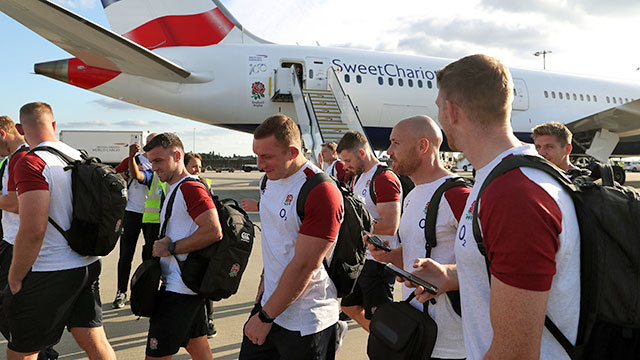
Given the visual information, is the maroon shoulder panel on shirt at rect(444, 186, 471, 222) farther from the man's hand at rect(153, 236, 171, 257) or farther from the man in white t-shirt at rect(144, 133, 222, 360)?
the man's hand at rect(153, 236, 171, 257)

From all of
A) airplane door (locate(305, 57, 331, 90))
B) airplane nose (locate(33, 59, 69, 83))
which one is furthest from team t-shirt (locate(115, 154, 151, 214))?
airplane door (locate(305, 57, 331, 90))

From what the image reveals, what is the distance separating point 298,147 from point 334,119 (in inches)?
459

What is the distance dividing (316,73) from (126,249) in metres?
10.9

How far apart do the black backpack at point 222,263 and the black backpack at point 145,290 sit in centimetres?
19

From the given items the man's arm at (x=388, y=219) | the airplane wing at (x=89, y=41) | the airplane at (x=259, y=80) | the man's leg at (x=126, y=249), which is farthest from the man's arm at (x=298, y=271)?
the airplane at (x=259, y=80)

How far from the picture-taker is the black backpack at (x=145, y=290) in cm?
283

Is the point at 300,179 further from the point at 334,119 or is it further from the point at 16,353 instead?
the point at 334,119

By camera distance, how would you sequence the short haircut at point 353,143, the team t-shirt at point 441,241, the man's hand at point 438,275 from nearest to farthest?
the man's hand at point 438,275
the team t-shirt at point 441,241
the short haircut at point 353,143

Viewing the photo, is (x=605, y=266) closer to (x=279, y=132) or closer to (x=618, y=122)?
(x=279, y=132)

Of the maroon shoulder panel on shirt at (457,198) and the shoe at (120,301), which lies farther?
the shoe at (120,301)

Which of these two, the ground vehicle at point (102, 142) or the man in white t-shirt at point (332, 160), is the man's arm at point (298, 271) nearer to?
the man in white t-shirt at point (332, 160)

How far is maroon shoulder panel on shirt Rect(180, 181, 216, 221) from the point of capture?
2988 mm

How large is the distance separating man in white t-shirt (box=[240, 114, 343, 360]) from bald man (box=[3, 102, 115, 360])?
1.38m

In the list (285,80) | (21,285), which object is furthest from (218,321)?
(285,80)
